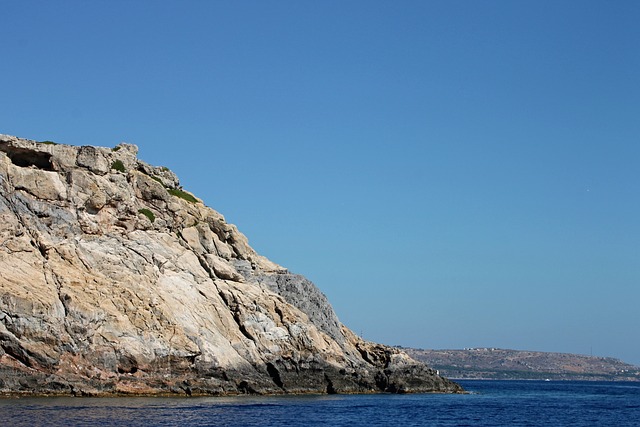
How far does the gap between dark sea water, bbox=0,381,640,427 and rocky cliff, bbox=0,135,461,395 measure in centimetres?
359

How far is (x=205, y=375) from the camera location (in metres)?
77.4

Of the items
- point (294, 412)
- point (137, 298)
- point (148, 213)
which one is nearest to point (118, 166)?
point (148, 213)

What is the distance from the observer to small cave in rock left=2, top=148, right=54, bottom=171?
3162 inches

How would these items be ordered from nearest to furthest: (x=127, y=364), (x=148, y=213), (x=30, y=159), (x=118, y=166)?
(x=127, y=364)
(x=30, y=159)
(x=118, y=166)
(x=148, y=213)

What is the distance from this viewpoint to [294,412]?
66688 mm

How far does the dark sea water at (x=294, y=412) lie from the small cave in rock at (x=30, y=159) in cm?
2572

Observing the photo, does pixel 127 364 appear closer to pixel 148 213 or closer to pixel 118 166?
pixel 148 213

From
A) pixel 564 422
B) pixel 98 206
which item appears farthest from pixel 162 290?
pixel 564 422

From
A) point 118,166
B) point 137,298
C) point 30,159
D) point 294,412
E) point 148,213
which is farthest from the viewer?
point 148,213

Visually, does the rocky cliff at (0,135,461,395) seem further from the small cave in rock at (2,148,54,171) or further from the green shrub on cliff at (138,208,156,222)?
the green shrub on cliff at (138,208,156,222)

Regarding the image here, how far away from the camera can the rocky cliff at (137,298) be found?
227 ft

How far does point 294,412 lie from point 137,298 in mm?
18821

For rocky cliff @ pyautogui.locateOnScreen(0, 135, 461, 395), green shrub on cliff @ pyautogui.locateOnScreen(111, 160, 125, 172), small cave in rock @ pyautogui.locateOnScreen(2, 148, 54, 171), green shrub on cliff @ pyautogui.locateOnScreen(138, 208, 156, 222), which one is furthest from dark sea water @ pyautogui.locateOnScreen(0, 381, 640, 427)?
green shrub on cliff @ pyautogui.locateOnScreen(111, 160, 125, 172)

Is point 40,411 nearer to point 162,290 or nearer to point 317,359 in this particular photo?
point 162,290
